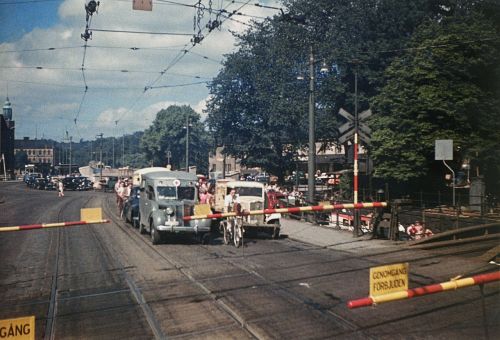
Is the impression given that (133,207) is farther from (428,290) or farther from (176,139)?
(176,139)

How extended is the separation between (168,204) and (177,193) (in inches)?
33.2

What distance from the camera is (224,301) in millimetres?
9047

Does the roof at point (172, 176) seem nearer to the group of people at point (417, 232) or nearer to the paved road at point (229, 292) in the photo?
the paved road at point (229, 292)

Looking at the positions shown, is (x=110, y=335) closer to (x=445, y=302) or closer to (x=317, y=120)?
(x=445, y=302)

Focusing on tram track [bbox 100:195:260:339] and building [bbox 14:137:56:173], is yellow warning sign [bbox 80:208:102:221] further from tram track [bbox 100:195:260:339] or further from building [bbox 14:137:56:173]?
building [bbox 14:137:56:173]

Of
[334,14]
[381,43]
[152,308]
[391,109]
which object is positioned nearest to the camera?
[152,308]

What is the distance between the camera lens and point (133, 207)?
2250cm

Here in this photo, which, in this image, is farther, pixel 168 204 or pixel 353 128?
pixel 353 128

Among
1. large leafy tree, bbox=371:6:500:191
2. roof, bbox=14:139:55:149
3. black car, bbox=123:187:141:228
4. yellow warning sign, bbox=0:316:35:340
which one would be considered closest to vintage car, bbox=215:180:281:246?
black car, bbox=123:187:141:228

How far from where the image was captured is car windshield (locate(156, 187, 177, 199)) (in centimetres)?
1820

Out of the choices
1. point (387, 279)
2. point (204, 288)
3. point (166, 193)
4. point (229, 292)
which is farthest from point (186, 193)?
point (387, 279)

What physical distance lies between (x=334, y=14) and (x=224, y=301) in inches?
1487

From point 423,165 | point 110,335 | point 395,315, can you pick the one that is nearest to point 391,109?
point 423,165

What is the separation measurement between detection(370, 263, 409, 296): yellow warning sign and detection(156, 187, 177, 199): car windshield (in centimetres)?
1331
